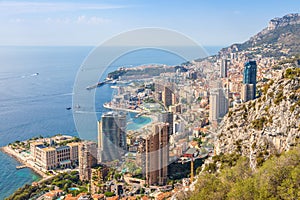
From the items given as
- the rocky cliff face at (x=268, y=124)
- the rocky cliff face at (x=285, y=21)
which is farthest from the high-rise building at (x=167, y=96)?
the rocky cliff face at (x=285, y=21)

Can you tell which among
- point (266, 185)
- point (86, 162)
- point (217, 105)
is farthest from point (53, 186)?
point (266, 185)

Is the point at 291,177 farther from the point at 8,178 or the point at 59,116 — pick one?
the point at 59,116

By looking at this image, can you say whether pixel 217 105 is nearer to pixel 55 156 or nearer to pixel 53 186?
pixel 55 156

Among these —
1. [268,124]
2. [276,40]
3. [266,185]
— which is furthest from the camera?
[276,40]

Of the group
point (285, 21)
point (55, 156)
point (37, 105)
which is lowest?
point (55, 156)

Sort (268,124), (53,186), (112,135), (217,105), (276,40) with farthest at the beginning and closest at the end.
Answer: (276,40) → (217,105) → (53,186) → (112,135) → (268,124)

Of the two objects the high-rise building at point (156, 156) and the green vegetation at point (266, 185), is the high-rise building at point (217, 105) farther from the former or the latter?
the green vegetation at point (266, 185)

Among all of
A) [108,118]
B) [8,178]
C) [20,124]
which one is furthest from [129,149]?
[20,124]
